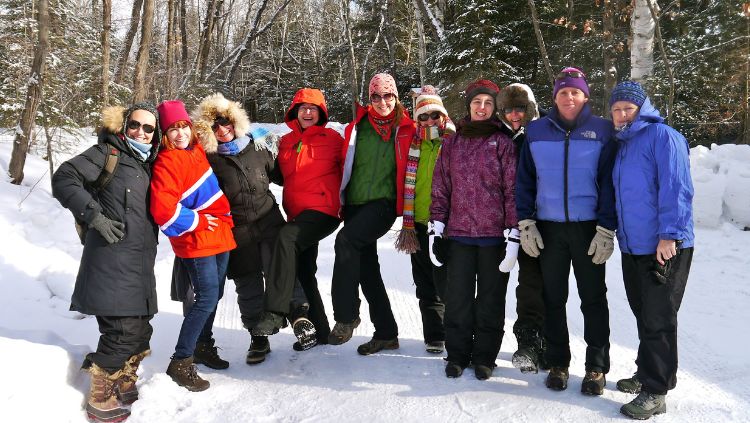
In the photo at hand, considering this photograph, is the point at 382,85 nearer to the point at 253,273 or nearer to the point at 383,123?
the point at 383,123

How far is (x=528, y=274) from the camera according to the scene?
13.0 feet

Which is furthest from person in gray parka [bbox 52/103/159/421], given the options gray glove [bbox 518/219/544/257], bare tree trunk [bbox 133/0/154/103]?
bare tree trunk [bbox 133/0/154/103]

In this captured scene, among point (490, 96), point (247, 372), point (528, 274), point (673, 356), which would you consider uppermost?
point (490, 96)

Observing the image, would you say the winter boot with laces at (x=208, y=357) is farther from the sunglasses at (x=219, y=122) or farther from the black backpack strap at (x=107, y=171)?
the sunglasses at (x=219, y=122)

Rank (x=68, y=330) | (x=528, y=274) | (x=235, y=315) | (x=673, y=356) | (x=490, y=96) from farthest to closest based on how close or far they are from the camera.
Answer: (x=235, y=315), (x=68, y=330), (x=528, y=274), (x=490, y=96), (x=673, y=356)

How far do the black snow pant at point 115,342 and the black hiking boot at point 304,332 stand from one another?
3.58 ft

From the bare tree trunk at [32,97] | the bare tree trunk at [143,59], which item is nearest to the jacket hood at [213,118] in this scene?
the bare tree trunk at [32,97]

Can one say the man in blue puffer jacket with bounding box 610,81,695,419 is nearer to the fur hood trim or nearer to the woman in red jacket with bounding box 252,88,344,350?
the woman in red jacket with bounding box 252,88,344,350

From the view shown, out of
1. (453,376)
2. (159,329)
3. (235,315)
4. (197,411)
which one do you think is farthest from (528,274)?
(159,329)

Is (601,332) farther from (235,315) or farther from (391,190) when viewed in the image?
(235,315)

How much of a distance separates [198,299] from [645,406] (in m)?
2.90

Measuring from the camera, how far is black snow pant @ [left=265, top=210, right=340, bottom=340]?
3.86m

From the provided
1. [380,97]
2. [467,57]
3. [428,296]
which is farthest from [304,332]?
[467,57]

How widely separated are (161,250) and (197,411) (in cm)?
411
